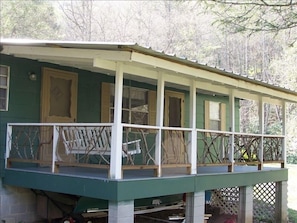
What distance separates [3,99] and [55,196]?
6.91 feet

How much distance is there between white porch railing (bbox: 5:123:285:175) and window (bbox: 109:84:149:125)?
1.64ft

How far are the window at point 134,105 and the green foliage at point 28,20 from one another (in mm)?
16325

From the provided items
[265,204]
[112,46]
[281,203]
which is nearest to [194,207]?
[112,46]

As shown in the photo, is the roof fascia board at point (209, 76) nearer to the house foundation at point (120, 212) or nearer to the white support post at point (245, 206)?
the house foundation at point (120, 212)

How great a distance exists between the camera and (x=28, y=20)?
81.8ft

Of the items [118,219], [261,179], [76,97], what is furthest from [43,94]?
[261,179]

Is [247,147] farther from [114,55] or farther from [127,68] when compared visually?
[114,55]

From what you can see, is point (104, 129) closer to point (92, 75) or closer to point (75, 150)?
point (75, 150)

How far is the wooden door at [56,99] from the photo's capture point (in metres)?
7.89

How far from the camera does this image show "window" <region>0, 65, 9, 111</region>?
24.3ft

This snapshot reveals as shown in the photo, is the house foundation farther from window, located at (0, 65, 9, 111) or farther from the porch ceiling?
window, located at (0, 65, 9, 111)

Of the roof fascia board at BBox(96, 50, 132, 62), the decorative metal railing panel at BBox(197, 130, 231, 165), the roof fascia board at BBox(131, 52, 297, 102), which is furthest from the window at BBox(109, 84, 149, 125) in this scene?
the roof fascia board at BBox(96, 50, 132, 62)

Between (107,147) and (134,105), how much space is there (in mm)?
3795

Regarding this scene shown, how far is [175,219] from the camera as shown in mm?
8906
